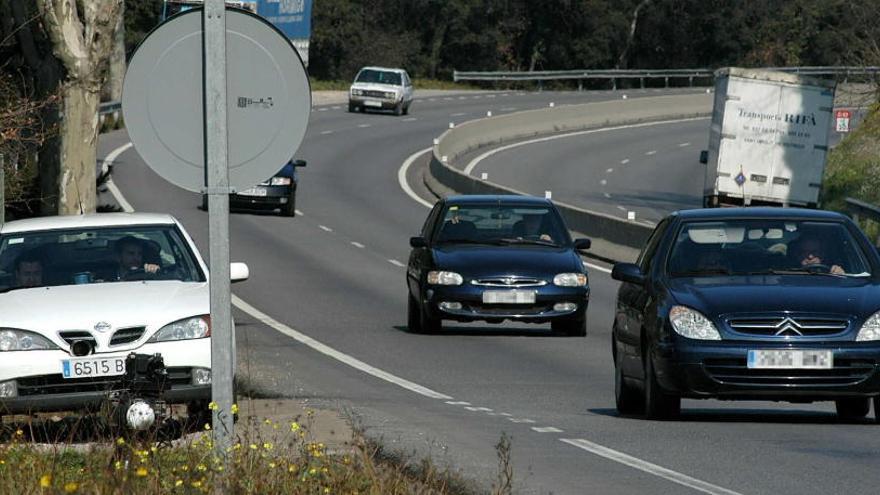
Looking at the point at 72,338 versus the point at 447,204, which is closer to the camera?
the point at 72,338

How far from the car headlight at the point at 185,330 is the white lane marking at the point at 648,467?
8.15 feet

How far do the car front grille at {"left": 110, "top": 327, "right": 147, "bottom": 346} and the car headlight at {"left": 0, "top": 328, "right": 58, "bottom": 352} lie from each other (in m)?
0.38

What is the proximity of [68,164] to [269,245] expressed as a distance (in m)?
15.0

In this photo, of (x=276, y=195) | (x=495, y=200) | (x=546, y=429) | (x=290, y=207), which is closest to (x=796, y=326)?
(x=546, y=429)

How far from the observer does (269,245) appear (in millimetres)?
40406

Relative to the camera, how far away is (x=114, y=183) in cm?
5262

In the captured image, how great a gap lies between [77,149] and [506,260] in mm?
6120

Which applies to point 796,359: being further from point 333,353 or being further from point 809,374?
point 333,353

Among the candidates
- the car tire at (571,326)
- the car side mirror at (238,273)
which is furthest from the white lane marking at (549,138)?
the car side mirror at (238,273)

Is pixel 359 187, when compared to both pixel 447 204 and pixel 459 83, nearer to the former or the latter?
pixel 447 204

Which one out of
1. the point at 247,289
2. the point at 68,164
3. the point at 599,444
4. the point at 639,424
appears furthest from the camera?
the point at 247,289

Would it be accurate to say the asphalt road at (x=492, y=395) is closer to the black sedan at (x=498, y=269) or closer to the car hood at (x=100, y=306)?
the black sedan at (x=498, y=269)

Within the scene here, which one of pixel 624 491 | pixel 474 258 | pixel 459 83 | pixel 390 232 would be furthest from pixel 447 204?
pixel 459 83

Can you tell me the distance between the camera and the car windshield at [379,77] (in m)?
82.0
